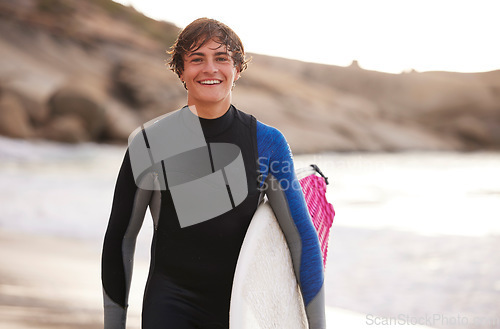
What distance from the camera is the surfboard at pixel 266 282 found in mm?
1231

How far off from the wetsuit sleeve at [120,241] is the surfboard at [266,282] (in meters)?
0.30

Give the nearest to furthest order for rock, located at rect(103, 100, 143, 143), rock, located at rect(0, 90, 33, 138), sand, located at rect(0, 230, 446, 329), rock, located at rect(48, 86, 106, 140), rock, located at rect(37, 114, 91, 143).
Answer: sand, located at rect(0, 230, 446, 329), rock, located at rect(0, 90, 33, 138), rock, located at rect(37, 114, 91, 143), rock, located at rect(48, 86, 106, 140), rock, located at rect(103, 100, 143, 143)

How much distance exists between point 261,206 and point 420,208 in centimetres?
663

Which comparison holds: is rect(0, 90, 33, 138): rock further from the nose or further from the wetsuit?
the nose

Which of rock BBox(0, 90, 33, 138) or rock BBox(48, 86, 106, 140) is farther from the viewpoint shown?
rock BBox(48, 86, 106, 140)

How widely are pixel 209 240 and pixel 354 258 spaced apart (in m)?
3.48

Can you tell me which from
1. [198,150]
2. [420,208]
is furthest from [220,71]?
[420,208]

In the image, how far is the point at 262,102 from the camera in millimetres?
24578

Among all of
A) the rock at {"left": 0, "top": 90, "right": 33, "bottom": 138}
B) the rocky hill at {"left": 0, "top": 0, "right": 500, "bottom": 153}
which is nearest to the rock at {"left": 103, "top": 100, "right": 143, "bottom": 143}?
the rocky hill at {"left": 0, "top": 0, "right": 500, "bottom": 153}

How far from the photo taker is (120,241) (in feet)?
4.42

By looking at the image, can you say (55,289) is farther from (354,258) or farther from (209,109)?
(354,258)

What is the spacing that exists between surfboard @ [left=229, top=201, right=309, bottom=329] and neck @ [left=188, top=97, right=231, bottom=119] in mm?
269

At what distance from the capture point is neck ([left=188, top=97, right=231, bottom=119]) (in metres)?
1.33

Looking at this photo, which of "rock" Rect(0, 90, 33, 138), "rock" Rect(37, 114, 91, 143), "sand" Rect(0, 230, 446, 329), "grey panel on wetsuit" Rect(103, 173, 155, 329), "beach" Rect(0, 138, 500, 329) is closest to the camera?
"grey panel on wetsuit" Rect(103, 173, 155, 329)
